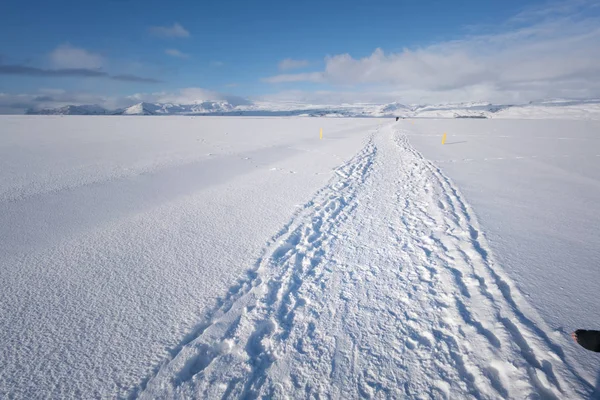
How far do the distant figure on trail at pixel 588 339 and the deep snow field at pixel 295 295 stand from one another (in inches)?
4.2

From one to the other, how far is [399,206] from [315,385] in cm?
479

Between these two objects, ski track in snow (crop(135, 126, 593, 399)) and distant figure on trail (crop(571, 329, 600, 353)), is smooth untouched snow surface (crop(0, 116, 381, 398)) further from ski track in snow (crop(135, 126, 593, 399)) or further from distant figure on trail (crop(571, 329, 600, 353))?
distant figure on trail (crop(571, 329, 600, 353))

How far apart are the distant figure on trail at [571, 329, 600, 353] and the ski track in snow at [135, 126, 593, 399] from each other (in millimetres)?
129

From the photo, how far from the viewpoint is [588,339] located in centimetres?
254

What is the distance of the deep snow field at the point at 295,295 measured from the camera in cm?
235

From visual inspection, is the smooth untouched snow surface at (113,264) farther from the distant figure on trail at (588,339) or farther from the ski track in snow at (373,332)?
the distant figure on trail at (588,339)

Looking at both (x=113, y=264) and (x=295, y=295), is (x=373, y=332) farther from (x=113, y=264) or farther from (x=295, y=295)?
(x=113, y=264)

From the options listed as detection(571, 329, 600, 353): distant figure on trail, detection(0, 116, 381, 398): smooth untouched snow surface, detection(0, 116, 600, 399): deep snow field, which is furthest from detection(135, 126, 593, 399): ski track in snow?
detection(0, 116, 381, 398): smooth untouched snow surface

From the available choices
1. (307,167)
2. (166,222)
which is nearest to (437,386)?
(166,222)

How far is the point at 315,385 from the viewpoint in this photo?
2311 mm

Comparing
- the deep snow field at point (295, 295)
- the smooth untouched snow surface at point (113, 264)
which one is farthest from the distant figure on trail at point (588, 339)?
the smooth untouched snow surface at point (113, 264)

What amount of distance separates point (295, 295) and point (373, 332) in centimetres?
99

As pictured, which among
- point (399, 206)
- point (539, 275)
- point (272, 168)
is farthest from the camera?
point (272, 168)

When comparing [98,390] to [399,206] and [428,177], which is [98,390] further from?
[428,177]
